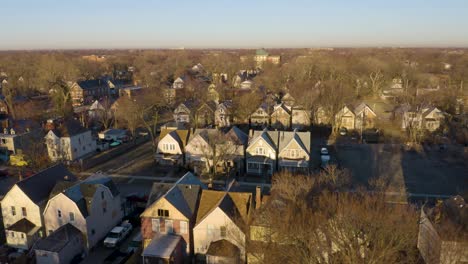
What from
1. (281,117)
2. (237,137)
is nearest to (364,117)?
(281,117)

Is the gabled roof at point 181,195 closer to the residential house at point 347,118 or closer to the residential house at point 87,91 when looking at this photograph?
the residential house at point 347,118

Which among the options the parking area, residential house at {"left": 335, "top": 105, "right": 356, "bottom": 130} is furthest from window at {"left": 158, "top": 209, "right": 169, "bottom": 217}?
residential house at {"left": 335, "top": 105, "right": 356, "bottom": 130}

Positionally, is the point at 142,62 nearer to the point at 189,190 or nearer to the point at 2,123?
the point at 2,123

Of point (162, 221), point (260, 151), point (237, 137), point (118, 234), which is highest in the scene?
point (237, 137)

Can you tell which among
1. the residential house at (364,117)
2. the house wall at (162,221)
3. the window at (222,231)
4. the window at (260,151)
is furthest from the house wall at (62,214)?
the residential house at (364,117)

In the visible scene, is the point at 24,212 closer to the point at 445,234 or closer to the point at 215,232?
the point at 215,232

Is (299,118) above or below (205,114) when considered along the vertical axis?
below

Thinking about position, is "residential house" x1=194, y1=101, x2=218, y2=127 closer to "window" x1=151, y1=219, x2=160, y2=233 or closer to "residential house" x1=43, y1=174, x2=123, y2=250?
"residential house" x1=43, y1=174, x2=123, y2=250

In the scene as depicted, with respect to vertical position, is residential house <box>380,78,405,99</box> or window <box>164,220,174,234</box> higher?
residential house <box>380,78,405,99</box>
